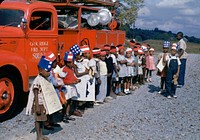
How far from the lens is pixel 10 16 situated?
22.6 ft

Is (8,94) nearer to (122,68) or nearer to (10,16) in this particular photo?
(10,16)

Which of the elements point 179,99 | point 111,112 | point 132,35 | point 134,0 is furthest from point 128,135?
point 132,35

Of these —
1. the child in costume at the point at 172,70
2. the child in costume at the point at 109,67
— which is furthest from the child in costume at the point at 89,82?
the child in costume at the point at 172,70

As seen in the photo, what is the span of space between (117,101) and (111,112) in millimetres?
1190

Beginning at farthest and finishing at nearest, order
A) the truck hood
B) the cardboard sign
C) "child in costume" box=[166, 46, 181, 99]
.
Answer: the cardboard sign, "child in costume" box=[166, 46, 181, 99], the truck hood

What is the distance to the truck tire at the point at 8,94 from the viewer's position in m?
5.90

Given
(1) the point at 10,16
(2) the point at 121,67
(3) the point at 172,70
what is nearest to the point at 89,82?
(2) the point at 121,67

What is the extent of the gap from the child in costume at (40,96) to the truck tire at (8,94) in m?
1.23

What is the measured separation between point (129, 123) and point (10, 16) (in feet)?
11.0

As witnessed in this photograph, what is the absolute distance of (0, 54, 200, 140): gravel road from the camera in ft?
17.7

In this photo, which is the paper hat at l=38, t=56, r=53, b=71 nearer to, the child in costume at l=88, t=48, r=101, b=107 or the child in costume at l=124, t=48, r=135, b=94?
the child in costume at l=88, t=48, r=101, b=107

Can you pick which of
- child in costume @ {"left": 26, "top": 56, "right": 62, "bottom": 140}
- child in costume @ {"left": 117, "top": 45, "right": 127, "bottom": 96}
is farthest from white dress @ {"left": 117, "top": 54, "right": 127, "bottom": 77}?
child in costume @ {"left": 26, "top": 56, "right": 62, "bottom": 140}

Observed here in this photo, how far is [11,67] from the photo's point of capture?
611 cm

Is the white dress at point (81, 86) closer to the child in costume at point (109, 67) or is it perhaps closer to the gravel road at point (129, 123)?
the gravel road at point (129, 123)
